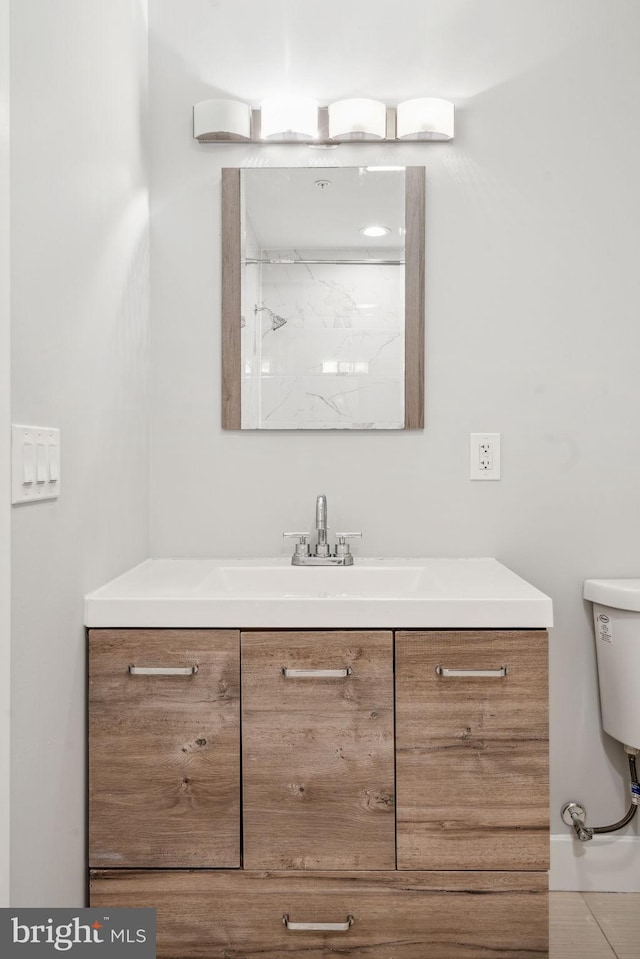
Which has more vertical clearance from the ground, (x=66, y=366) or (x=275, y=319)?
(x=275, y=319)

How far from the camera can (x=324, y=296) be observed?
182 cm

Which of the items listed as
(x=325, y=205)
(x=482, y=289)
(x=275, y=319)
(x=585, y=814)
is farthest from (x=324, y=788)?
(x=325, y=205)

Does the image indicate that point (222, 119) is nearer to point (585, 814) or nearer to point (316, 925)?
point (316, 925)

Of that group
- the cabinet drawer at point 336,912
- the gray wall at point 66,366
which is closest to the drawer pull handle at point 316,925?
the cabinet drawer at point 336,912

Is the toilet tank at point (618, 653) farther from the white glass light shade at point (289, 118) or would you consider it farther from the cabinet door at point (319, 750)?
the white glass light shade at point (289, 118)

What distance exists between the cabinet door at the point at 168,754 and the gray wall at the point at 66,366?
5 cm

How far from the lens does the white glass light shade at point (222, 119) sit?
5.84ft

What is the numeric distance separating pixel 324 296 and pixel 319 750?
1122 mm

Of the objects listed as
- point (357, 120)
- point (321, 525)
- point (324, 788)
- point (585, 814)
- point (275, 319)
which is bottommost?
point (585, 814)

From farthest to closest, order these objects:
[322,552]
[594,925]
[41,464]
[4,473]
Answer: [322,552] < [594,925] < [41,464] < [4,473]

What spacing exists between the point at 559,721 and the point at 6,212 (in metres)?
1.72

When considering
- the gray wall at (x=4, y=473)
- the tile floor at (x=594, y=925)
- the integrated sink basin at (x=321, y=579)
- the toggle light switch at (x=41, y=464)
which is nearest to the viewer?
the gray wall at (x=4, y=473)

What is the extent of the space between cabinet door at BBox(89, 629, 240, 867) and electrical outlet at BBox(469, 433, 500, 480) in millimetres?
855

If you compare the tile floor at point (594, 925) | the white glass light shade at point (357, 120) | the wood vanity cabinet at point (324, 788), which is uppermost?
the white glass light shade at point (357, 120)
